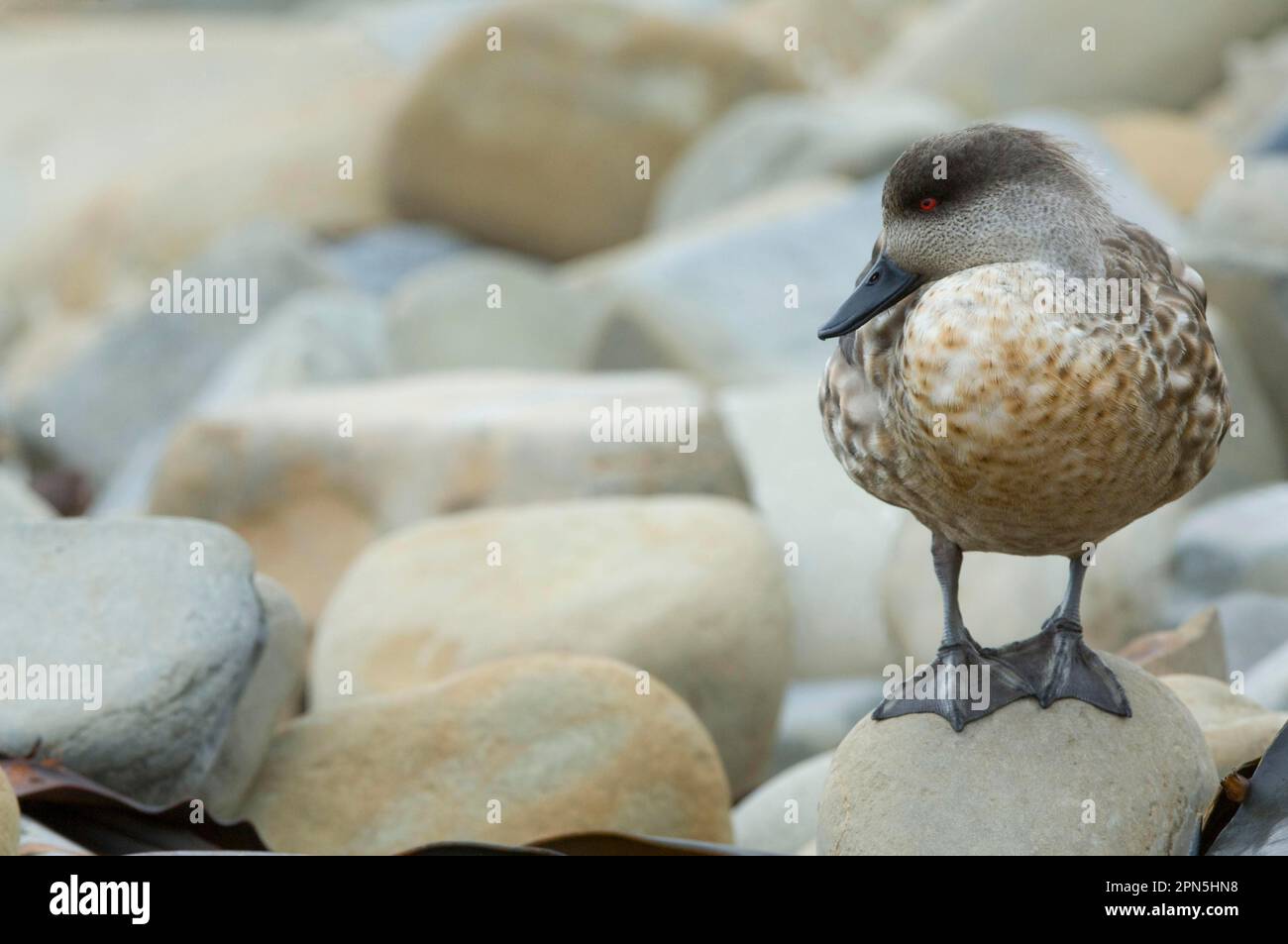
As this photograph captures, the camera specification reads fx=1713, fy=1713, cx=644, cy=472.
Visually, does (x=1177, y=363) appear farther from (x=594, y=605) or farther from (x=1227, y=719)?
(x=594, y=605)

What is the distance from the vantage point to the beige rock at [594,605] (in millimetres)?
4781

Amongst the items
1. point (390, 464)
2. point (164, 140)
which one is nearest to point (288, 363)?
point (390, 464)

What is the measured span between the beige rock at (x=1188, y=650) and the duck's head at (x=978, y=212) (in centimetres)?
168

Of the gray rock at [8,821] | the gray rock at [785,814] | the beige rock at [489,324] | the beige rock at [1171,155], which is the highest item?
the beige rock at [1171,155]

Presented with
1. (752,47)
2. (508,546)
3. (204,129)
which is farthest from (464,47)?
(508,546)

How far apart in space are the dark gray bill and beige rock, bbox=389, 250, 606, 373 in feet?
18.9

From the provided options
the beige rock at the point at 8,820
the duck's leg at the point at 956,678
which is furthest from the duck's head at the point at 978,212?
the beige rock at the point at 8,820

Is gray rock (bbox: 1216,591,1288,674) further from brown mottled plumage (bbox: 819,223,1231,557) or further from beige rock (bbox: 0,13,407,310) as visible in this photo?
beige rock (bbox: 0,13,407,310)

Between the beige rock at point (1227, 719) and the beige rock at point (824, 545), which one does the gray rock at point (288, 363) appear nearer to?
the beige rock at point (824, 545)

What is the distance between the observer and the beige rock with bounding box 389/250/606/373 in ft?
28.4

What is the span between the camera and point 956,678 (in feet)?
10.5

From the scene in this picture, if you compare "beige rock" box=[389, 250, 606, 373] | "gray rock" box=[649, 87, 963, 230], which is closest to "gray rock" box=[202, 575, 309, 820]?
"beige rock" box=[389, 250, 606, 373]

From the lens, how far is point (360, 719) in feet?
13.6
